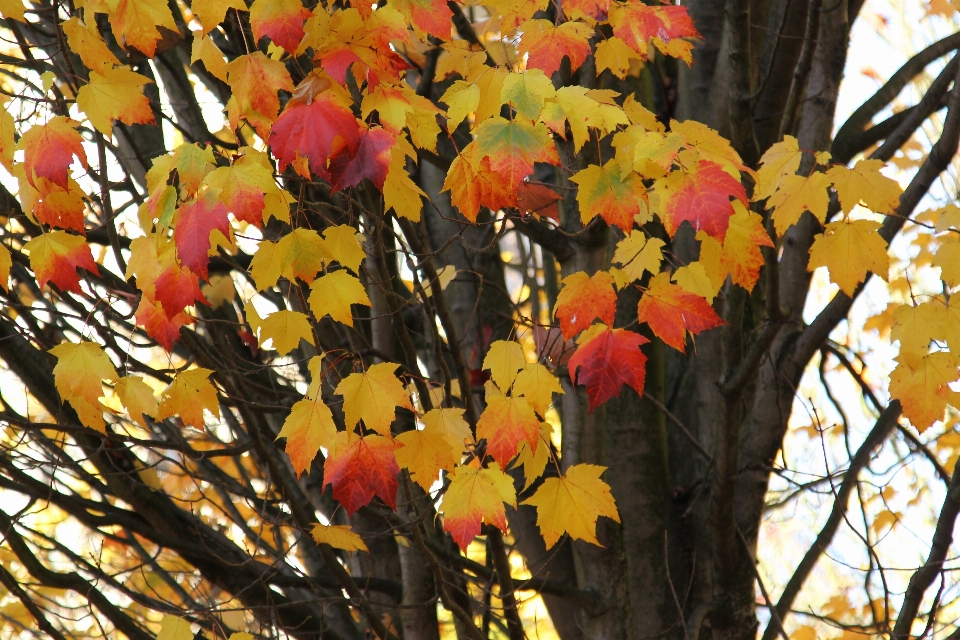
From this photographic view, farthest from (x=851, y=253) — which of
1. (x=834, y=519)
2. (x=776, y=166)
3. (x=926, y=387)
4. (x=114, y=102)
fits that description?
(x=114, y=102)

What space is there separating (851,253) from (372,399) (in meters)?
1.28

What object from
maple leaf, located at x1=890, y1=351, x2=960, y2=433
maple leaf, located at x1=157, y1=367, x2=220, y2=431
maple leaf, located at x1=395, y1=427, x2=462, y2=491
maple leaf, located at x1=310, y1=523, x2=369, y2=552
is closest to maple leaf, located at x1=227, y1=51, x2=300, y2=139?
maple leaf, located at x1=157, y1=367, x2=220, y2=431

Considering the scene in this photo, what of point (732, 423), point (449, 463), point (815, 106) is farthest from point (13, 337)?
point (815, 106)

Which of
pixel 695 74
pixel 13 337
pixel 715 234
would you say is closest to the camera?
pixel 715 234

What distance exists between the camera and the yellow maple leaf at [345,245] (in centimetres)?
199

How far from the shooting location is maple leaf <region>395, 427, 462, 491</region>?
198 centimetres

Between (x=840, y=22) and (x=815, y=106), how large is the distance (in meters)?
0.33

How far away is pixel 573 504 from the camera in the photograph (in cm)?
208

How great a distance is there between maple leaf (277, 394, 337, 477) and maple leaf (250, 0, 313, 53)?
763 mm

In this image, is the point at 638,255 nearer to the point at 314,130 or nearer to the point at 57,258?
the point at 314,130

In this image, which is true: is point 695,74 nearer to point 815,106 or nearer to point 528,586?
point 815,106

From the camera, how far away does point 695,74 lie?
324 centimetres

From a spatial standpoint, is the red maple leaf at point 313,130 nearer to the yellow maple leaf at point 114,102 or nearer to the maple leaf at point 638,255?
the yellow maple leaf at point 114,102

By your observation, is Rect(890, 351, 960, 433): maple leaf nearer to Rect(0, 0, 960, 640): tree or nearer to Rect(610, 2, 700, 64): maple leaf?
Rect(0, 0, 960, 640): tree
